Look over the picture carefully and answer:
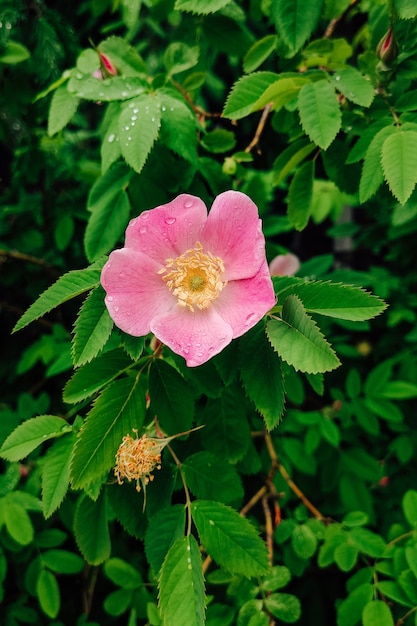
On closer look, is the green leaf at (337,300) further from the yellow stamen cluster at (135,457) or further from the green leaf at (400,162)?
the yellow stamen cluster at (135,457)

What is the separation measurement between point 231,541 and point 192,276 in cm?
42

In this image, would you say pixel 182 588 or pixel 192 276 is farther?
pixel 192 276

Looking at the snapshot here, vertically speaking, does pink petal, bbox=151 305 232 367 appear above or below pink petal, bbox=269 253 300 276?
above

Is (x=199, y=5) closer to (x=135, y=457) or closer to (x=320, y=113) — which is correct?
(x=320, y=113)

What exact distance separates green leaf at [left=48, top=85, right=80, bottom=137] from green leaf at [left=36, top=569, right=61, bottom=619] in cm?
94

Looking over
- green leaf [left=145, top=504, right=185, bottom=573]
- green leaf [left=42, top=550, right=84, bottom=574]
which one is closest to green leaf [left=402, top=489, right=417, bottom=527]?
green leaf [left=145, top=504, right=185, bottom=573]

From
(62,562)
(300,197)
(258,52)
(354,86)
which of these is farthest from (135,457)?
(258,52)

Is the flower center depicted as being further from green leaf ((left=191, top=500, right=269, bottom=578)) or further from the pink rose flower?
green leaf ((left=191, top=500, right=269, bottom=578))

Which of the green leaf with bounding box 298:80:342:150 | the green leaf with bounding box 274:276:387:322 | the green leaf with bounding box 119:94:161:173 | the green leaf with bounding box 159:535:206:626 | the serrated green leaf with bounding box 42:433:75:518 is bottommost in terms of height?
the green leaf with bounding box 159:535:206:626

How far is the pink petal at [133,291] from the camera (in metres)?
0.77

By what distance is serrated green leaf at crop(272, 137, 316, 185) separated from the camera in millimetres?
1048

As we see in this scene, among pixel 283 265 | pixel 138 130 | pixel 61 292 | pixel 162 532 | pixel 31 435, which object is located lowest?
pixel 283 265

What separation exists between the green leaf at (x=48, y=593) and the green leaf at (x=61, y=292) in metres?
0.64

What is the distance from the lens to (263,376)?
30.4 inches
